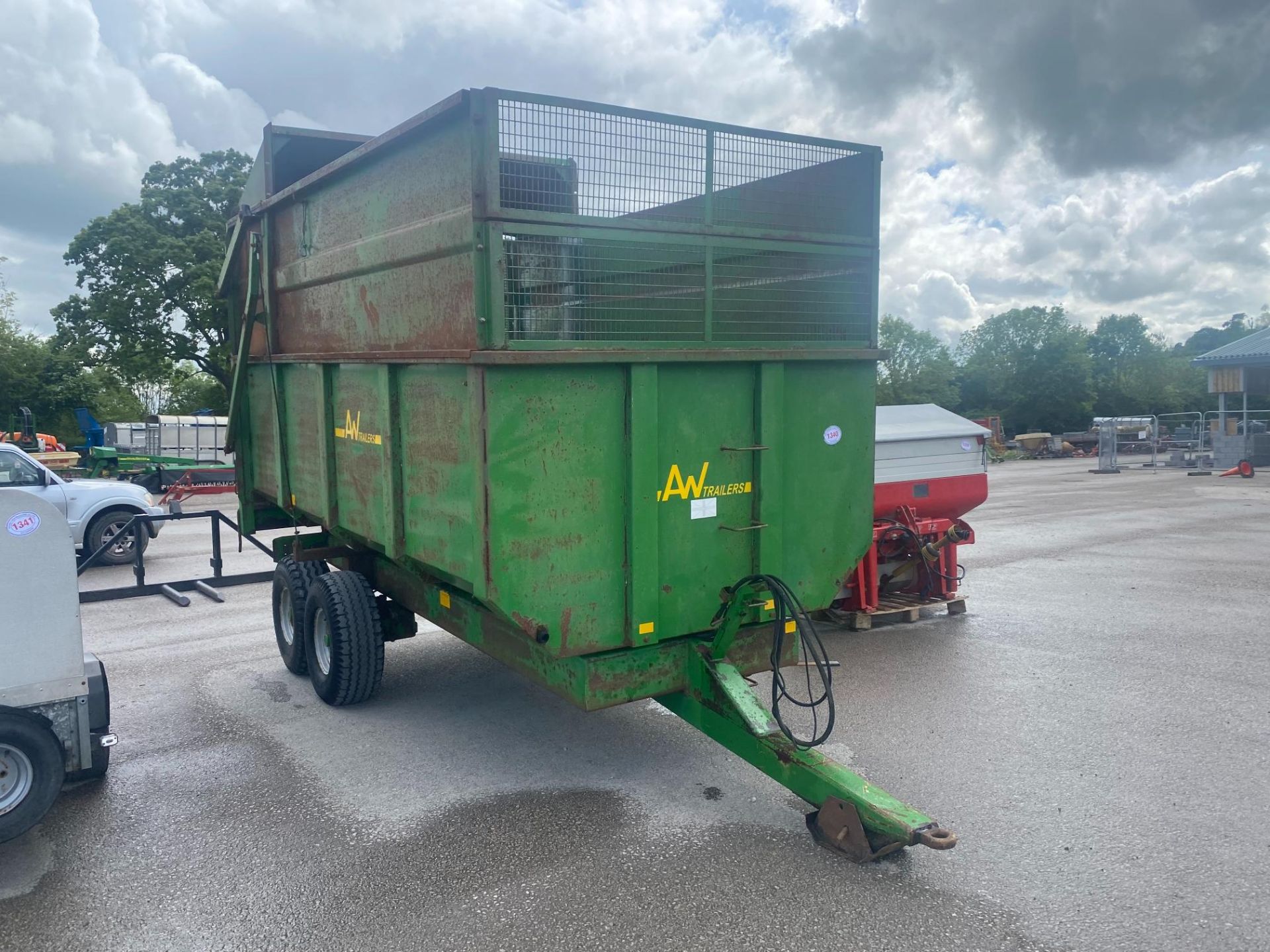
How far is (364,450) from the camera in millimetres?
5305

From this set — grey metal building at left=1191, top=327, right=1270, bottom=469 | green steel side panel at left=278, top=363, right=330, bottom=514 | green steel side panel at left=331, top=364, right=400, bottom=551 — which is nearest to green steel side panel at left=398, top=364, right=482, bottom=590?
green steel side panel at left=331, top=364, right=400, bottom=551

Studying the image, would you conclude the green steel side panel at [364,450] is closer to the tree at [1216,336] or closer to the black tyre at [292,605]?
the black tyre at [292,605]

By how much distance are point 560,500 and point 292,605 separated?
3.24 meters

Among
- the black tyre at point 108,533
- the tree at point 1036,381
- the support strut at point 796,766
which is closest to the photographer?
the support strut at point 796,766

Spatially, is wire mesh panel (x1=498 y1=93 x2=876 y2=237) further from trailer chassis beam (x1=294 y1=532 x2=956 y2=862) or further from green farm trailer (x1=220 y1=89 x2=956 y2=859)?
trailer chassis beam (x1=294 y1=532 x2=956 y2=862)

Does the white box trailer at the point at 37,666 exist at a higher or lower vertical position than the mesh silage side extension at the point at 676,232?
lower

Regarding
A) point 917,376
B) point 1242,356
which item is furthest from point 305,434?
point 917,376

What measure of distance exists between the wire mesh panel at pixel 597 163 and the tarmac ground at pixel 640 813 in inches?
112

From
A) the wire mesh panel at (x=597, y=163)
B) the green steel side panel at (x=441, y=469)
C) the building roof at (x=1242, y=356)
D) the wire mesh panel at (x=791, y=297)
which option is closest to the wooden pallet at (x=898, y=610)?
the wire mesh panel at (x=791, y=297)

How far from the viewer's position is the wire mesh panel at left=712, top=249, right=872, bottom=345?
4.59 meters

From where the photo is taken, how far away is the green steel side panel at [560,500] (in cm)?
395

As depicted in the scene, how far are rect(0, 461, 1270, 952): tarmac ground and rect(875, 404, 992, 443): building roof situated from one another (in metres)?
1.75

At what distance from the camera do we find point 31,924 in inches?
141

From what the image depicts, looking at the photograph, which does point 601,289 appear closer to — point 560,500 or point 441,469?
point 560,500
